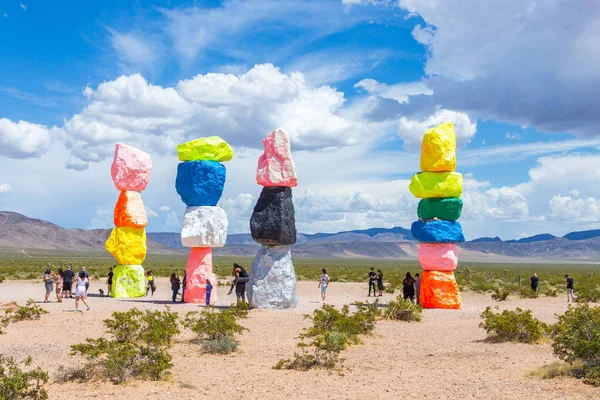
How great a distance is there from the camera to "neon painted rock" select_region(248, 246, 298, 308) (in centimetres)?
1884

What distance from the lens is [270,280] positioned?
18906 millimetres

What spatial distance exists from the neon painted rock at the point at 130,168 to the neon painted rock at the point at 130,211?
33 centimetres

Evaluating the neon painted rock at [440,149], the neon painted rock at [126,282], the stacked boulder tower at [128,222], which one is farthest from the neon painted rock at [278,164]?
the neon painted rock at [126,282]

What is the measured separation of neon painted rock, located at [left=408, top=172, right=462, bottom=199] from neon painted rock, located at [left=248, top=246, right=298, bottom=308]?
5451 millimetres

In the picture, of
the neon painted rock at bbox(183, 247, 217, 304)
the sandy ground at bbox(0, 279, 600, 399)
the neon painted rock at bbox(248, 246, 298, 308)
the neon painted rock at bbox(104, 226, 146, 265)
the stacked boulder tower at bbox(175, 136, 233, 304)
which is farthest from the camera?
the neon painted rock at bbox(104, 226, 146, 265)

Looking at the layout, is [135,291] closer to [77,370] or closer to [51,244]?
[77,370]

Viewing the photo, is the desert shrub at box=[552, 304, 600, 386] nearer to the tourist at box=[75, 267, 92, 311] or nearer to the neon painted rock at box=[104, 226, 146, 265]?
the tourist at box=[75, 267, 92, 311]

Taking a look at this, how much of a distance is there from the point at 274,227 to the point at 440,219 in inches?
238

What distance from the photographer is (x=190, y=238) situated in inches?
801

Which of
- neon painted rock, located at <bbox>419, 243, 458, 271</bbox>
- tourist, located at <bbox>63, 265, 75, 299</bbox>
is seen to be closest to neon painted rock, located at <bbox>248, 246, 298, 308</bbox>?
neon painted rock, located at <bbox>419, 243, 458, 271</bbox>

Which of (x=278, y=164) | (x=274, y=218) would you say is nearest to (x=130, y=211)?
(x=274, y=218)

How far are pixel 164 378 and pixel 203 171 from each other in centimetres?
1187

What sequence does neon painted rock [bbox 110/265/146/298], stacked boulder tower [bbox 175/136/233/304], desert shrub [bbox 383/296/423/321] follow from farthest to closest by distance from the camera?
1. neon painted rock [bbox 110/265/146/298]
2. stacked boulder tower [bbox 175/136/233/304]
3. desert shrub [bbox 383/296/423/321]

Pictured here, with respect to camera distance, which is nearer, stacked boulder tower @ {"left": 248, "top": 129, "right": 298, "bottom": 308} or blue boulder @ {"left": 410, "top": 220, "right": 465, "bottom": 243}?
stacked boulder tower @ {"left": 248, "top": 129, "right": 298, "bottom": 308}
